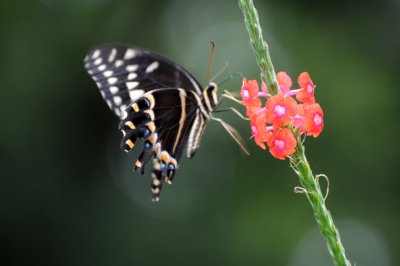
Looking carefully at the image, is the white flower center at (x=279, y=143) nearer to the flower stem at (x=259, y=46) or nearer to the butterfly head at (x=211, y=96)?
the flower stem at (x=259, y=46)

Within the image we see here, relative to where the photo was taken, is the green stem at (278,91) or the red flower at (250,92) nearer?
the green stem at (278,91)

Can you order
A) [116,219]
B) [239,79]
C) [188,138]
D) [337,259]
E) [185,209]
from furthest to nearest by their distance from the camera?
1. [185,209]
2. [116,219]
3. [239,79]
4. [188,138]
5. [337,259]

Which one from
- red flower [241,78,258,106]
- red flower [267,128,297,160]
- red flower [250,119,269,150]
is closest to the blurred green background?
red flower [241,78,258,106]

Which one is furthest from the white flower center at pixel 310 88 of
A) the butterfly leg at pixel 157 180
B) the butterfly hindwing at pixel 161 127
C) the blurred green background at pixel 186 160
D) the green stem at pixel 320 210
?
the blurred green background at pixel 186 160

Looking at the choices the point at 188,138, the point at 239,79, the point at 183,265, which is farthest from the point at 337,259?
the point at 183,265

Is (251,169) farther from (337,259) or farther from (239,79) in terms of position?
(337,259)

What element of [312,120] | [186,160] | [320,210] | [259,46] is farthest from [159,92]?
[186,160]
